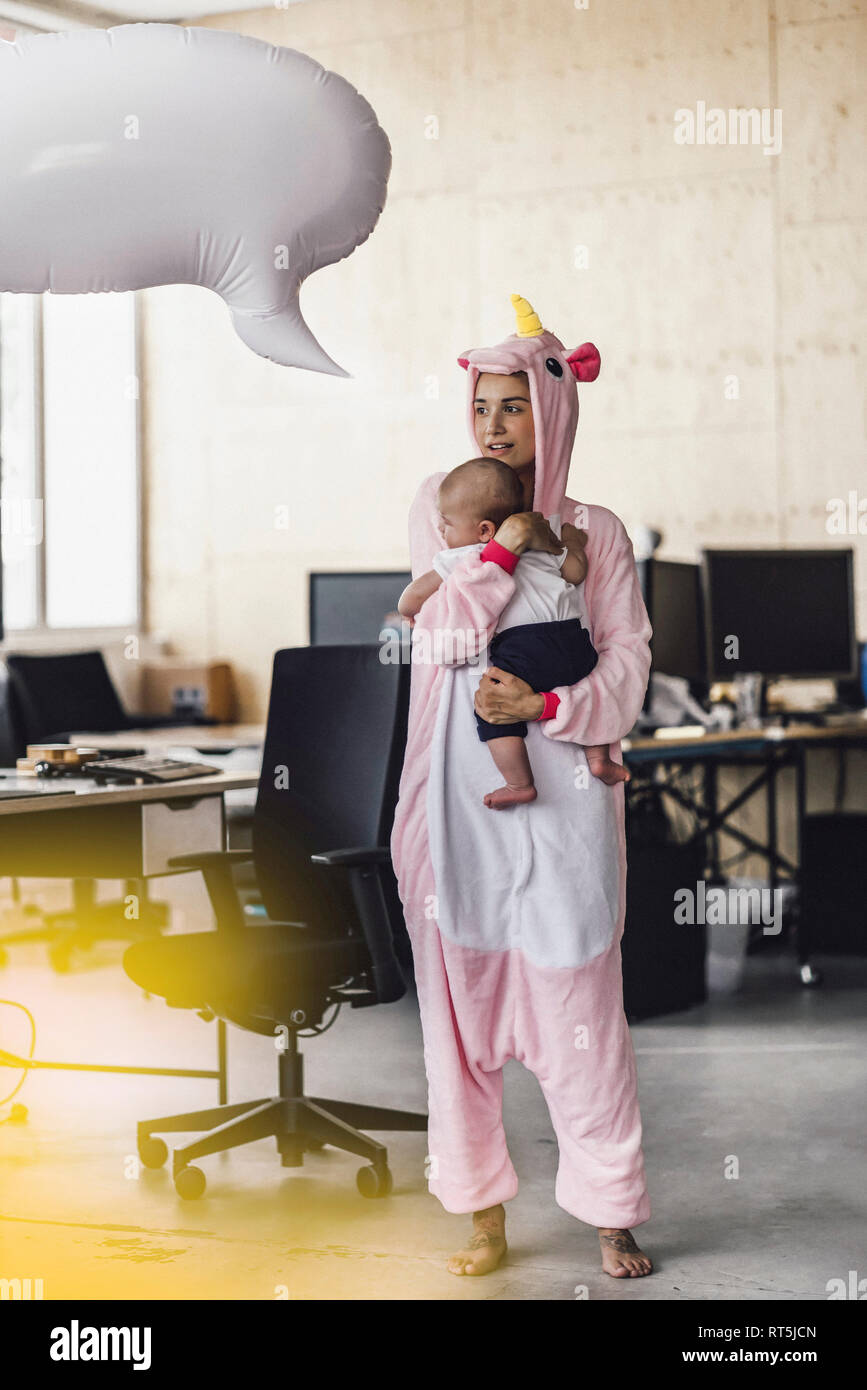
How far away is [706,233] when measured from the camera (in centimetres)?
686

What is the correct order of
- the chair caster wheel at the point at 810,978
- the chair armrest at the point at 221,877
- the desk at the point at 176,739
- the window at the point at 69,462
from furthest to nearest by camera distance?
1. the window at the point at 69,462
2. the desk at the point at 176,739
3. the chair caster wheel at the point at 810,978
4. the chair armrest at the point at 221,877

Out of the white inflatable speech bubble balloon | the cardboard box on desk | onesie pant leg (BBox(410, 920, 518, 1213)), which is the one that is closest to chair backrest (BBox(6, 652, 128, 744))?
the cardboard box on desk

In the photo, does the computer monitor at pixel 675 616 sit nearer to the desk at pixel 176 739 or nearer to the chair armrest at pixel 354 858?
the desk at pixel 176 739

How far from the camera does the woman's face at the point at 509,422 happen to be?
2695mm

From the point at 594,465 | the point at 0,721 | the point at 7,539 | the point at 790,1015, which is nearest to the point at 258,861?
the point at 790,1015

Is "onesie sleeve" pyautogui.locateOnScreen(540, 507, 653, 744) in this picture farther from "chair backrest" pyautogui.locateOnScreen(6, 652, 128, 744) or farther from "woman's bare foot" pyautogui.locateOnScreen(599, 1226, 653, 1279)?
"chair backrest" pyautogui.locateOnScreen(6, 652, 128, 744)

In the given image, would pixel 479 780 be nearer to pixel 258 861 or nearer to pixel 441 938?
pixel 441 938

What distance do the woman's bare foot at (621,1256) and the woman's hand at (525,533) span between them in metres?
1.14

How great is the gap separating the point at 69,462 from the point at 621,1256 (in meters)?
5.98

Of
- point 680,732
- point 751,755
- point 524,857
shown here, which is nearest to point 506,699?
point 524,857

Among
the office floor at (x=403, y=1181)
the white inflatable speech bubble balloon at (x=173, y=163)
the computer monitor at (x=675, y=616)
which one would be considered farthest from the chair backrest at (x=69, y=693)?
the white inflatable speech bubble balloon at (x=173, y=163)

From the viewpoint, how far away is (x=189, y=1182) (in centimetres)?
320

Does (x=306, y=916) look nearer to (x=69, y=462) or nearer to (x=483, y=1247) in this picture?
(x=483, y=1247)
